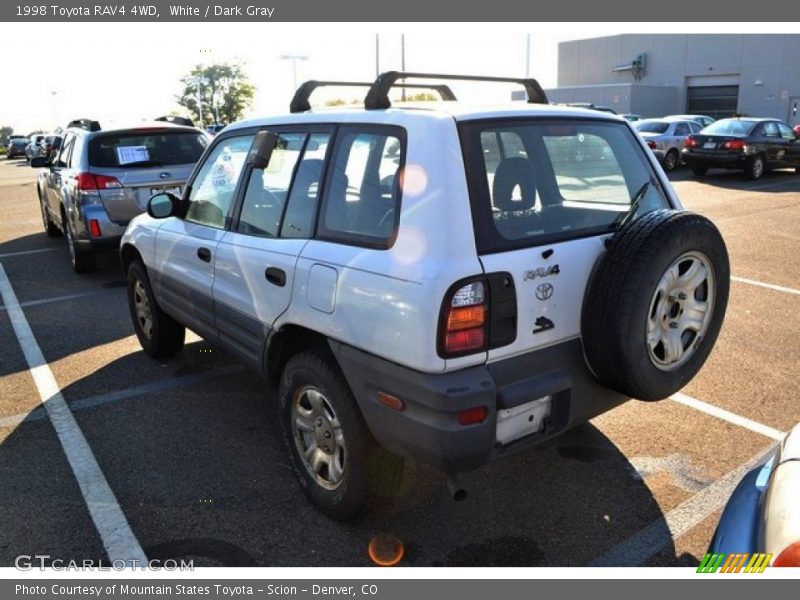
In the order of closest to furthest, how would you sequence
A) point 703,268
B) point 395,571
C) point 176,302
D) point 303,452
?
1. point 395,571
2. point 703,268
3. point 303,452
4. point 176,302

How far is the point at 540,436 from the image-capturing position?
279 centimetres

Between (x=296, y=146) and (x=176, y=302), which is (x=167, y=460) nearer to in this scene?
(x=176, y=302)

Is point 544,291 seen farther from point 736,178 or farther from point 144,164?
point 736,178

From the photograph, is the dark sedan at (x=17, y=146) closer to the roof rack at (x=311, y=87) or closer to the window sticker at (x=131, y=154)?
the window sticker at (x=131, y=154)

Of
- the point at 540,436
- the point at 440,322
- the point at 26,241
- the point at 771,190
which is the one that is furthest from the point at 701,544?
the point at 771,190

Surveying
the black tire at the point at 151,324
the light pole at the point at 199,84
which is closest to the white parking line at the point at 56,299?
the black tire at the point at 151,324

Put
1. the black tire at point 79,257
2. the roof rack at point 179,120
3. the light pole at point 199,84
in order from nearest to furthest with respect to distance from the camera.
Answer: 1. the black tire at point 79,257
2. the roof rack at point 179,120
3. the light pole at point 199,84

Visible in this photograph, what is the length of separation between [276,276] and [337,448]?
854 millimetres

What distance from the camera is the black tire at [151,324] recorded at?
192 inches

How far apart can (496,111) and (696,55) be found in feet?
172

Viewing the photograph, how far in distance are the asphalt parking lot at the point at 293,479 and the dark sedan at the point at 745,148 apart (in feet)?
40.6

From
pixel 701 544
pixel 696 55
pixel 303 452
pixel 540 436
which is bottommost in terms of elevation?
pixel 701 544

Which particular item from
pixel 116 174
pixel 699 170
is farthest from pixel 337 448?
pixel 699 170

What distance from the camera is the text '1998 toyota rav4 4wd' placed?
8.18 ft
